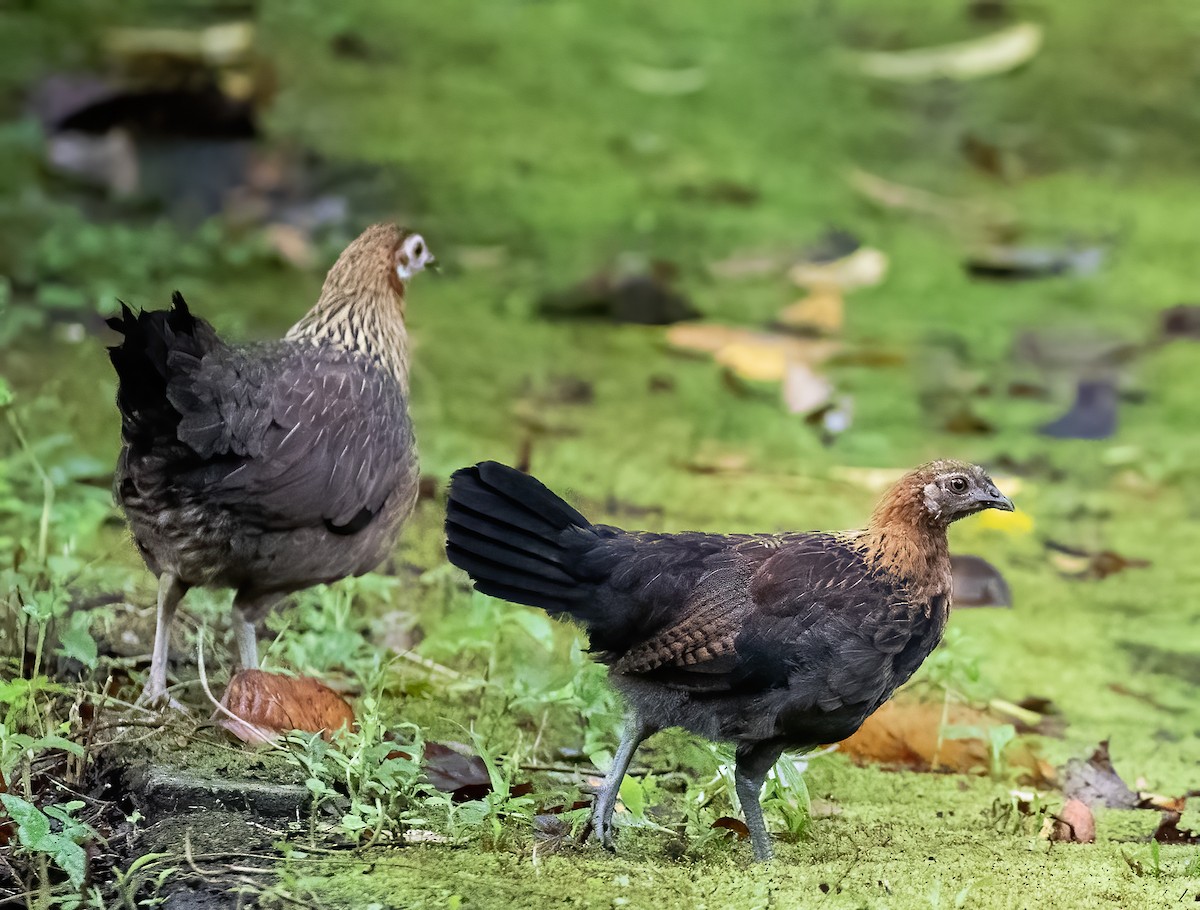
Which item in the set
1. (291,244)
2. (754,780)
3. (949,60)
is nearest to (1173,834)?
(754,780)

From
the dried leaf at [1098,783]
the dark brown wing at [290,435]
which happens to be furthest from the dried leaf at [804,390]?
the dark brown wing at [290,435]

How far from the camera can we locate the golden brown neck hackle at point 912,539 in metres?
3.65

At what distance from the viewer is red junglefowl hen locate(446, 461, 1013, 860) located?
11.5 feet

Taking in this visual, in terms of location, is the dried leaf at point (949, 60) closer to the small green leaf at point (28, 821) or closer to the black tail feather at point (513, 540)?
the black tail feather at point (513, 540)

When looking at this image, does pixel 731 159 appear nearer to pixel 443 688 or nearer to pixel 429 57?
pixel 429 57

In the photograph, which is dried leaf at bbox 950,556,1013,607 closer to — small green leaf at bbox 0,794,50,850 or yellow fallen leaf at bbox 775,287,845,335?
yellow fallen leaf at bbox 775,287,845,335

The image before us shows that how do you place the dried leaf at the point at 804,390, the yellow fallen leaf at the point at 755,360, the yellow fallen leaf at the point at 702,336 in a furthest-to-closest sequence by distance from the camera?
the yellow fallen leaf at the point at 702,336 < the yellow fallen leaf at the point at 755,360 < the dried leaf at the point at 804,390

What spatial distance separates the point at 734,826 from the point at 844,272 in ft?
17.5

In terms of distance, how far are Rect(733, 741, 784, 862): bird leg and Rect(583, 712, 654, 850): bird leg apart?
0.24 m

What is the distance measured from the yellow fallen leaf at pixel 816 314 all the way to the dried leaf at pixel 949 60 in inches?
120

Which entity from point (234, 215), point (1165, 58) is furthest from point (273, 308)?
point (1165, 58)

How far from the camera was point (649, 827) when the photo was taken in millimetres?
3594

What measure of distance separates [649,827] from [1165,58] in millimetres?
8840

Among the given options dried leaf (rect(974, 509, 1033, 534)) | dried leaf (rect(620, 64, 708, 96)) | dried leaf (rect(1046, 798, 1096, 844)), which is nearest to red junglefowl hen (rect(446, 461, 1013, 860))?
dried leaf (rect(1046, 798, 1096, 844))
